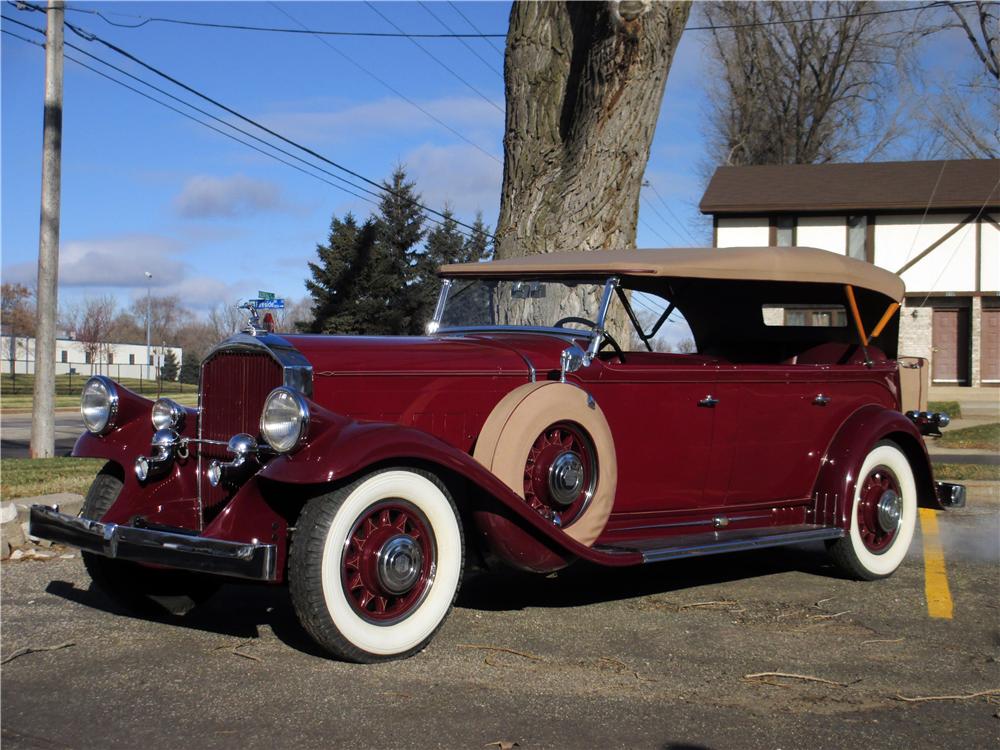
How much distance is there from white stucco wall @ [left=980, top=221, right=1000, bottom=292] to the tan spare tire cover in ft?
82.6

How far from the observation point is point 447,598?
13.4ft

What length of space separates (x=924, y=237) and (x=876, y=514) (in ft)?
77.7

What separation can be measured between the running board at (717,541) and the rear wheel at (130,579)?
192 centimetres

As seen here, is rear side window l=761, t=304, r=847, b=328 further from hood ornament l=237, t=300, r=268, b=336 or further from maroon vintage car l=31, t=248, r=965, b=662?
hood ornament l=237, t=300, r=268, b=336

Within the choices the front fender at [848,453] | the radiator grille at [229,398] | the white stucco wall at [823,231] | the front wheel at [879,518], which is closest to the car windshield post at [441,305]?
→ the radiator grille at [229,398]

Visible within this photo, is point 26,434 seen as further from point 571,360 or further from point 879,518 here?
point 879,518

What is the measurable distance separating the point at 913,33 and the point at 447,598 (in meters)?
24.1

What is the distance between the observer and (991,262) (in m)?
26.7

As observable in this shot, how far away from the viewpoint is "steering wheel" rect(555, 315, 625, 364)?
200 inches

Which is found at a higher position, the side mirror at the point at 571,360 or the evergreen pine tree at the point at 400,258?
the evergreen pine tree at the point at 400,258

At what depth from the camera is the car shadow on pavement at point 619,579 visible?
16.9ft

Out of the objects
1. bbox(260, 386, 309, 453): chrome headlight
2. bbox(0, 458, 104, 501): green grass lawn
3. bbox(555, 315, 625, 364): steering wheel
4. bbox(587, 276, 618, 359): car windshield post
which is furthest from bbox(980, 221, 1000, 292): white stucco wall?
bbox(260, 386, 309, 453): chrome headlight

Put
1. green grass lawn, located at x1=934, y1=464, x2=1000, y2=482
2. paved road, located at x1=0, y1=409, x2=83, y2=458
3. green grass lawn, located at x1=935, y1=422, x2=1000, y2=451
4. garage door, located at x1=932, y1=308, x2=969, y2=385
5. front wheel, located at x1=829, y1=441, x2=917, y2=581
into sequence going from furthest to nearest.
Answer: garage door, located at x1=932, y1=308, x2=969, y2=385
paved road, located at x1=0, y1=409, x2=83, y2=458
green grass lawn, located at x1=935, y1=422, x2=1000, y2=451
green grass lawn, located at x1=934, y1=464, x2=1000, y2=482
front wheel, located at x1=829, y1=441, x2=917, y2=581

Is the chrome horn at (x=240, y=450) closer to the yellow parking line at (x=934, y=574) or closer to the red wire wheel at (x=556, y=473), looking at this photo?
the red wire wheel at (x=556, y=473)
